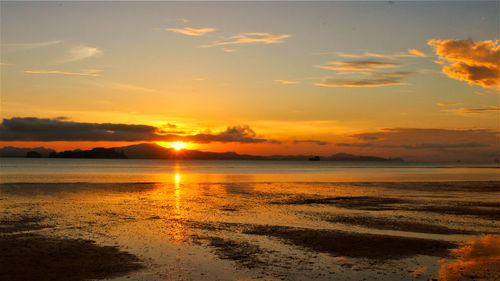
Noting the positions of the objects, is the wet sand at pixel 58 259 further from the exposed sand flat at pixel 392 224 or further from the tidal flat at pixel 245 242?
the exposed sand flat at pixel 392 224

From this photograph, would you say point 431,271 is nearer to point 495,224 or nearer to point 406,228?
point 406,228

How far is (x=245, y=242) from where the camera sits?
64.1 feet

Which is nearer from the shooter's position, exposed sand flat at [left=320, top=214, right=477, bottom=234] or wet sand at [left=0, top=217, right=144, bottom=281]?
wet sand at [left=0, top=217, right=144, bottom=281]

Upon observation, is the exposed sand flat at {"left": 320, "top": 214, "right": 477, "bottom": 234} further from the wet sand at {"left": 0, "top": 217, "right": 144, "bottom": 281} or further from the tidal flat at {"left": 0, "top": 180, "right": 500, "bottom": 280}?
the wet sand at {"left": 0, "top": 217, "right": 144, "bottom": 281}

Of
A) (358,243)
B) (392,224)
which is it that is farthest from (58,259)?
(392,224)

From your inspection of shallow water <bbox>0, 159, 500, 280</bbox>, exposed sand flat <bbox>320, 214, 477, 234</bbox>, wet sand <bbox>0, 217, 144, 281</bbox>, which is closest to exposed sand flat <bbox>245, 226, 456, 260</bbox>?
shallow water <bbox>0, 159, 500, 280</bbox>

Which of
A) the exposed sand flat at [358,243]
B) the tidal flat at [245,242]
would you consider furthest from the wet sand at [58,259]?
the exposed sand flat at [358,243]

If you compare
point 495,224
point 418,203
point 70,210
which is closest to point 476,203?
point 418,203

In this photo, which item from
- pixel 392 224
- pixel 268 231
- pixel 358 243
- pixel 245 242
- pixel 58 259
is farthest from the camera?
pixel 392 224

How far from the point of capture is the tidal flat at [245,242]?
1490 cm

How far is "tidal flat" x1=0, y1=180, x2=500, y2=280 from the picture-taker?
14898mm

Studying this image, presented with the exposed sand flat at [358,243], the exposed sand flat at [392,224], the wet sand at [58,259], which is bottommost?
the exposed sand flat at [392,224]

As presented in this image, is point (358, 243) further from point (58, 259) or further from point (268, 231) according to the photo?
point (58, 259)

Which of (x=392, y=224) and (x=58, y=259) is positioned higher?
(x=58, y=259)
